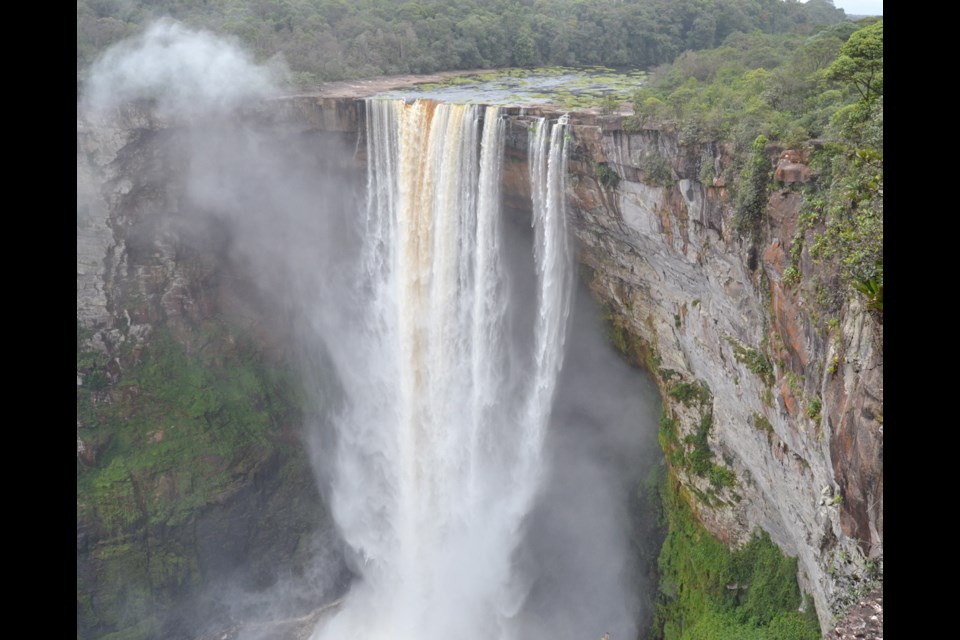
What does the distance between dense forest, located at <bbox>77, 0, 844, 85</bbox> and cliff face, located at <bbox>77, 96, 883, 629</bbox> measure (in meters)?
9.13

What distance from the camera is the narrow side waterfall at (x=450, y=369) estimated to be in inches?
821

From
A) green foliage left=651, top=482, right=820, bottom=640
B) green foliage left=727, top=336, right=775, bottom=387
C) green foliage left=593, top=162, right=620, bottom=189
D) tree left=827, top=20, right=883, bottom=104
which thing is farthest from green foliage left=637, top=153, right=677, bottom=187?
green foliage left=651, top=482, right=820, bottom=640

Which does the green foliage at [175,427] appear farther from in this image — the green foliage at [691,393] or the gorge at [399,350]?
the green foliage at [691,393]

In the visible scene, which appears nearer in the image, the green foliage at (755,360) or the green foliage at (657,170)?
the green foliage at (755,360)

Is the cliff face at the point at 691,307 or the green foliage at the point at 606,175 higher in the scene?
the green foliage at the point at 606,175

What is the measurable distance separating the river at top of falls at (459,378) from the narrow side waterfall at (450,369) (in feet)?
0.16

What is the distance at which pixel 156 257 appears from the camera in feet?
87.0

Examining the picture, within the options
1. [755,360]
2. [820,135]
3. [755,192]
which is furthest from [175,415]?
[820,135]

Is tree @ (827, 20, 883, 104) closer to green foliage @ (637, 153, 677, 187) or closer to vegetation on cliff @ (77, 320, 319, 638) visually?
green foliage @ (637, 153, 677, 187)

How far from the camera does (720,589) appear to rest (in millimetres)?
17219

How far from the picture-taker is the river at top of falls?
20.8 metres

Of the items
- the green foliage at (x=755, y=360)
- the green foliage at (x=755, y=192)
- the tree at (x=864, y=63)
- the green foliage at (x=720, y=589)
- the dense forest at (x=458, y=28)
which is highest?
the dense forest at (x=458, y=28)

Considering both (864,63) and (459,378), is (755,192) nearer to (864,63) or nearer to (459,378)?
(864,63)

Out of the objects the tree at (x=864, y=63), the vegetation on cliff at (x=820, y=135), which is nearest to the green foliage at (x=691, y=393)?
the vegetation on cliff at (x=820, y=135)
